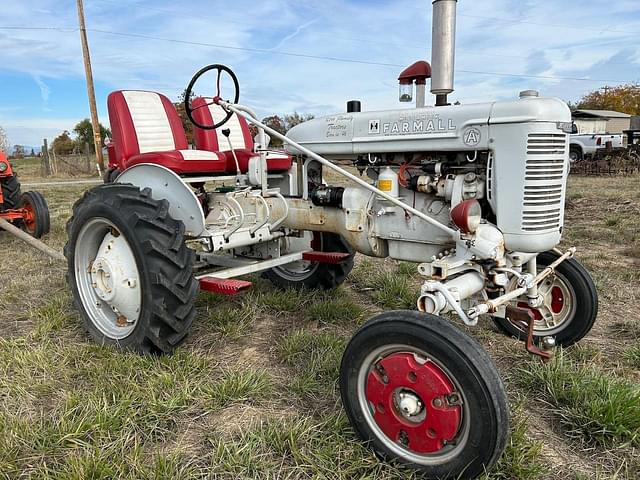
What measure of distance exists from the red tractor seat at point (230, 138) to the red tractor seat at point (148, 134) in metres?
0.12

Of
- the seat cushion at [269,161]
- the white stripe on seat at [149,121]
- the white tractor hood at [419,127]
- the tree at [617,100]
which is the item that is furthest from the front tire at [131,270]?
the tree at [617,100]

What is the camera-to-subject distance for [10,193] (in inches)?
264

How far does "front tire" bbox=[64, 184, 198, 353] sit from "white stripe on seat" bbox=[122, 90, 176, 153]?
90 cm

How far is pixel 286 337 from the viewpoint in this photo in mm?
3320

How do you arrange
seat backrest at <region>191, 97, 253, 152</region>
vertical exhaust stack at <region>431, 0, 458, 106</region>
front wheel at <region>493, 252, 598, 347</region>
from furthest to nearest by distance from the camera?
seat backrest at <region>191, 97, 253, 152</region>, front wheel at <region>493, 252, 598, 347</region>, vertical exhaust stack at <region>431, 0, 458, 106</region>

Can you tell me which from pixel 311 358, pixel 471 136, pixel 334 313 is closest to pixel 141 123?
pixel 334 313

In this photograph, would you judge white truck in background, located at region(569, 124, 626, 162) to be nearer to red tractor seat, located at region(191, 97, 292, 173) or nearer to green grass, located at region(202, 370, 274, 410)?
red tractor seat, located at region(191, 97, 292, 173)

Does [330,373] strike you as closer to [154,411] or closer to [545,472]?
[154,411]

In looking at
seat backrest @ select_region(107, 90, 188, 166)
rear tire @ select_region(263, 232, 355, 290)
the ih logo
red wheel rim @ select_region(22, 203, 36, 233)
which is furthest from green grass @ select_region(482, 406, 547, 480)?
red wheel rim @ select_region(22, 203, 36, 233)

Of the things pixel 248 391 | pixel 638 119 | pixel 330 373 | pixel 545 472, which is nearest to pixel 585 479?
pixel 545 472

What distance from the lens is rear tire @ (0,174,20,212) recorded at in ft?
22.0

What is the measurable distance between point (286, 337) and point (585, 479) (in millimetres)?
1852

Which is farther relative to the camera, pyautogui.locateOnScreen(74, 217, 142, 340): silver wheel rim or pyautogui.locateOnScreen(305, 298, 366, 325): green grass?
pyautogui.locateOnScreen(305, 298, 366, 325): green grass

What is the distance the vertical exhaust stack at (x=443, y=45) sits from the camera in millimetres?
2539
